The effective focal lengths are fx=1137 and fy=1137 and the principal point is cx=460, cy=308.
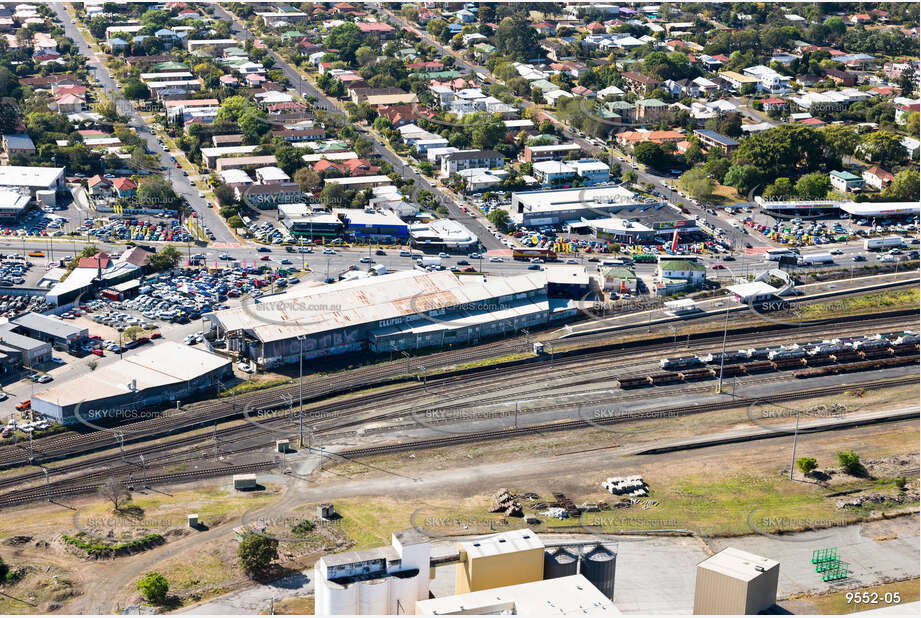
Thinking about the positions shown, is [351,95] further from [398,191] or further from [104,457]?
[104,457]

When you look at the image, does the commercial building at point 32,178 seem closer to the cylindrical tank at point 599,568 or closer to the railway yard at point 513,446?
the railway yard at point 513,446

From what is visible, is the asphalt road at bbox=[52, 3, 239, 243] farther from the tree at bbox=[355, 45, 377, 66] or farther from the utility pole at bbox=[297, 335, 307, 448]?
the tree at bbox=[355, 45, 377, 66]

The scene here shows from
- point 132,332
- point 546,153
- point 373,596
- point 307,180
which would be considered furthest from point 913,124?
point 373,596

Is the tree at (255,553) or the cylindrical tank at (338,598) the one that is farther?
the tree at (255,553)

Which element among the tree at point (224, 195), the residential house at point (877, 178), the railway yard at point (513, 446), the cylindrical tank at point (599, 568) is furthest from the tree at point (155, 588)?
the residential house at point (877, 178)

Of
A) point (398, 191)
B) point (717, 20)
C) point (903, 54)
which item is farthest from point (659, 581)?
point (717, 20)

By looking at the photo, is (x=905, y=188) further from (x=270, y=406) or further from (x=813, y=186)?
(x=270, y=406)
